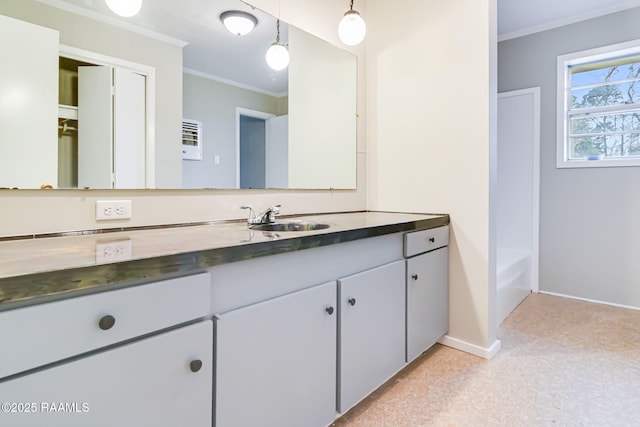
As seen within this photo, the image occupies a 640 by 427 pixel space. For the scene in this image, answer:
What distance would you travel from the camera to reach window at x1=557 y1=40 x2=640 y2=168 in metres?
3.00

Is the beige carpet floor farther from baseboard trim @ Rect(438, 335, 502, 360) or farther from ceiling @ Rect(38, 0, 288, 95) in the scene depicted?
ceiling @ Rect(38, 0, 288, 95)

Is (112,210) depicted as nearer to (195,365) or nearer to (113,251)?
(113,251)

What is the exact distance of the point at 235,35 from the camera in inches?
72.1

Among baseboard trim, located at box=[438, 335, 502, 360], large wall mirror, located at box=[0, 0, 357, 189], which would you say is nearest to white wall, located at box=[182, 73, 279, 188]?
large wall mirror, located at box=[0, 0, 357, 189]

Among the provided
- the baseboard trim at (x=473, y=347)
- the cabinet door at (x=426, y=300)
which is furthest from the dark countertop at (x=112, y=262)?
the baseboard trim at (x=473, y=347)

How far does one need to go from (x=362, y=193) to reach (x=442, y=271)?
A: 2.63 feet

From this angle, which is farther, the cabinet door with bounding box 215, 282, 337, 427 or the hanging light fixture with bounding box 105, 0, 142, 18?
the hanging light fixture with bounding box 105, 0, 142, 18

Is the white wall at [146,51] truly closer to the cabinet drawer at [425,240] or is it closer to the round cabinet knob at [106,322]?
the round cabinet knob at [106,322]

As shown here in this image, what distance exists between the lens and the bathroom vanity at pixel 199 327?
70cm

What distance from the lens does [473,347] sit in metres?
2.13

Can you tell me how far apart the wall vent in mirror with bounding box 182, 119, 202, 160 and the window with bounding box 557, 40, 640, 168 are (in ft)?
10.7

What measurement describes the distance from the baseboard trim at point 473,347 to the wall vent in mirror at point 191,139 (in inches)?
73.6

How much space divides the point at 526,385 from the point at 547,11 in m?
3.11

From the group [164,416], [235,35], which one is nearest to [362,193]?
[235,35]
